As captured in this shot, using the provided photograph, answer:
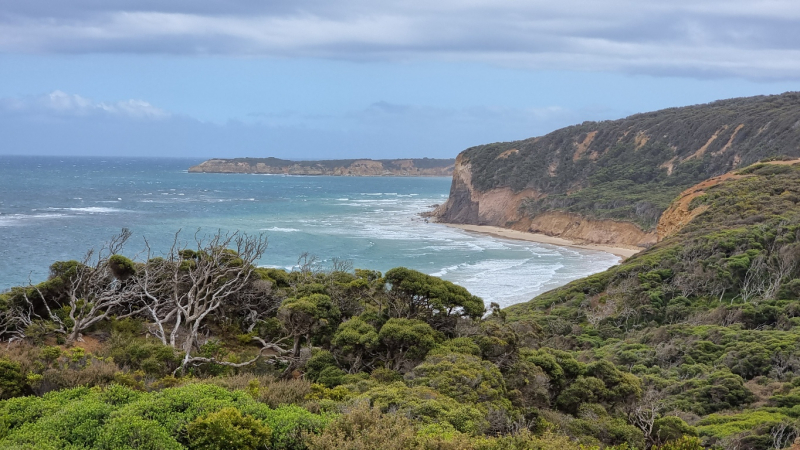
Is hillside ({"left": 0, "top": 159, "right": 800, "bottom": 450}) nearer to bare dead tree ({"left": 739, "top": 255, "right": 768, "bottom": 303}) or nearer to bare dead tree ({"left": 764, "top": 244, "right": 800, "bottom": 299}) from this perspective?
bare dead tree ({"left": 739, "top": 255, "right": 768, "bottom": 303})

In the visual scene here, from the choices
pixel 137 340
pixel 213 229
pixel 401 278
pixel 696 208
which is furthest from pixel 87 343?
pixel 213 229

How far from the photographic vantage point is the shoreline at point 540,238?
6688 centimetres

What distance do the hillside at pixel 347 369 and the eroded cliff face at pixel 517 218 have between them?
41679mm

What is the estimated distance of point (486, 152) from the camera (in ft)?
337

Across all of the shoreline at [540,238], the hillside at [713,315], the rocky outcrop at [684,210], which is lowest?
the shoreline at [540,238]

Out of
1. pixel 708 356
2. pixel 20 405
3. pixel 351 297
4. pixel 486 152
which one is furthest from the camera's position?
pixel 486 152

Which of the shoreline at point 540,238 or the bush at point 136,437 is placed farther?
the shoreline at point 540,238

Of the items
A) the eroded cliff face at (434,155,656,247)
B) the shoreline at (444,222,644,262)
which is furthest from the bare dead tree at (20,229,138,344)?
the eroded cliff face at (434,155,656,247)

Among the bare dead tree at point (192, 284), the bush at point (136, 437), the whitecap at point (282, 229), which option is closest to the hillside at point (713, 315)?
the bare dead tree at point (192, 284)

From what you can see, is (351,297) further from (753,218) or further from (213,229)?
(213,229)

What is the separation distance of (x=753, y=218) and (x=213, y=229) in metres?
50.8

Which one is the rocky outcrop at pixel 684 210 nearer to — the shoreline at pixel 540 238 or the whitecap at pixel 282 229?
the shoreline at pixel 540 238

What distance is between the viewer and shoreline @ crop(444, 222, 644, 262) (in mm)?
66875

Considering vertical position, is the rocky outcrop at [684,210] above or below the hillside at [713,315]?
above
